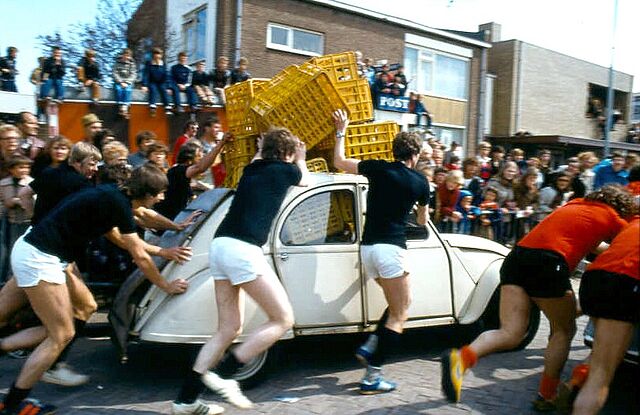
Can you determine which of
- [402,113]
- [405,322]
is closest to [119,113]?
[402,113]

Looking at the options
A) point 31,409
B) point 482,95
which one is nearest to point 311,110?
point 31,409

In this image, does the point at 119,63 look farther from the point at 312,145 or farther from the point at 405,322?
the point at 405,322

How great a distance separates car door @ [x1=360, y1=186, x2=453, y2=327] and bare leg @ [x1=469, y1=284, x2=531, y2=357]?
2.68ft

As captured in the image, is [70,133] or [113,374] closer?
[113,374]

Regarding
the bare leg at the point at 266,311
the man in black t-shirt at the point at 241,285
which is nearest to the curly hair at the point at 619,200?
the man in black t-shirt at the point at 241,285

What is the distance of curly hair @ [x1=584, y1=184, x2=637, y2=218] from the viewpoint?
4012 millimetres

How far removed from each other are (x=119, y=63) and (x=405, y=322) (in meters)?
9.68

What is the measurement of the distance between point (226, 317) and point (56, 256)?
117 cm

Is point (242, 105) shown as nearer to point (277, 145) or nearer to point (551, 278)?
point (277, 145)

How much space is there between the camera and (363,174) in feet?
15.2

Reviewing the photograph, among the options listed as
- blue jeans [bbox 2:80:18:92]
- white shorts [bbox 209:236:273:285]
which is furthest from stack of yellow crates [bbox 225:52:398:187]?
blue jeans [bbox 2:80:18:92]

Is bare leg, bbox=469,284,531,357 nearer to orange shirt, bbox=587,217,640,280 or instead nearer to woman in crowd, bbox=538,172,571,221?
orange shirt, bbox=587,217,640,280

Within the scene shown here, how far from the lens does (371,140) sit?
5156 mm

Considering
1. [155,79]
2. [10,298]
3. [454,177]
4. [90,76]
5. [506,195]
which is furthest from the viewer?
[155,79]
